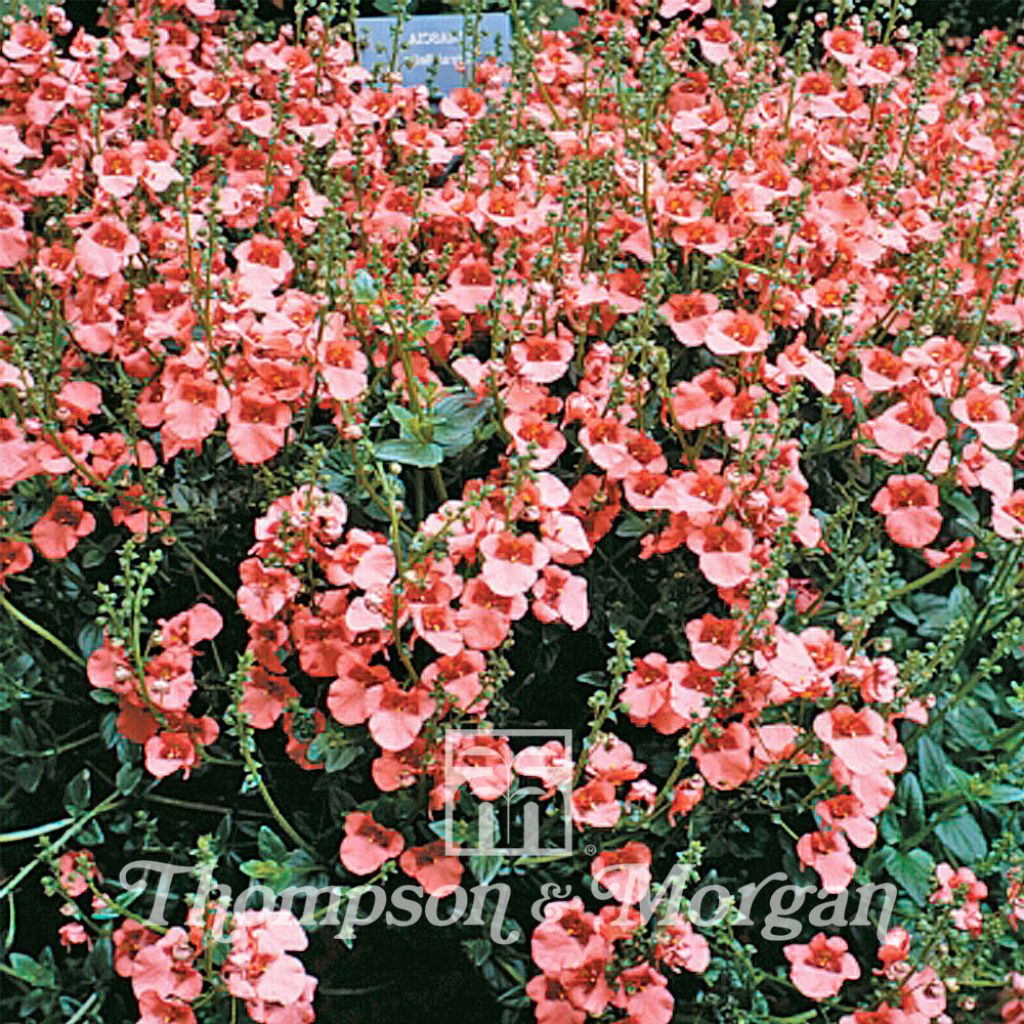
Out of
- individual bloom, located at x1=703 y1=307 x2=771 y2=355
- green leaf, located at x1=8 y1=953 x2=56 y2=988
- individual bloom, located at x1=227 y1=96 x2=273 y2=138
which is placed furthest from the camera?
individual bloom, located at x1=227 y1=96 x2=273 y2=138

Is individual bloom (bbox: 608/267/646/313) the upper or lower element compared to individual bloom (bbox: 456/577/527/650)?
upper

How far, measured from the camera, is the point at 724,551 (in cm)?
155

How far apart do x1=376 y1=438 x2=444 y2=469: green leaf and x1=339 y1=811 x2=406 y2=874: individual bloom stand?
17.5 inches

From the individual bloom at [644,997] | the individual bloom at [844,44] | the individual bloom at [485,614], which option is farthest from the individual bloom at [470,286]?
the individual bloom at [644,997]

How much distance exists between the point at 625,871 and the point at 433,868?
0.23 m

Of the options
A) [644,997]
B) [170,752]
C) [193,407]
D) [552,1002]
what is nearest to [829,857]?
[644,997]

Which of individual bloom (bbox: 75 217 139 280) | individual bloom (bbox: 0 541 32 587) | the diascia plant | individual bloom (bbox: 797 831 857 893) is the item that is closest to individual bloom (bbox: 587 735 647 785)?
the diascia plant

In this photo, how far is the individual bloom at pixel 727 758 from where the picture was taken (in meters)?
1.49

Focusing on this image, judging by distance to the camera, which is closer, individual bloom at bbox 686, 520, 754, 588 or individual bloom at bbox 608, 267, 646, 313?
individual bloom at bbox 686, 520, 754, 588

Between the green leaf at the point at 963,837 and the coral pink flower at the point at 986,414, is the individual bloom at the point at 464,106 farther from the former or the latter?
the green leaf at the point at 963,837

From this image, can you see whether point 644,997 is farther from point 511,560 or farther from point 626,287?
point 626,287

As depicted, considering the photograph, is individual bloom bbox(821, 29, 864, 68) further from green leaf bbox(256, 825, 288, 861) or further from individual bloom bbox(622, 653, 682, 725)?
green leaf bbox(256, 825, 288, 861)

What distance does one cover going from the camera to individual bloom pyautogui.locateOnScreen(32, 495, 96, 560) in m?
1.68

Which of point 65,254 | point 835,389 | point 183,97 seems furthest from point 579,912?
point 183,97
